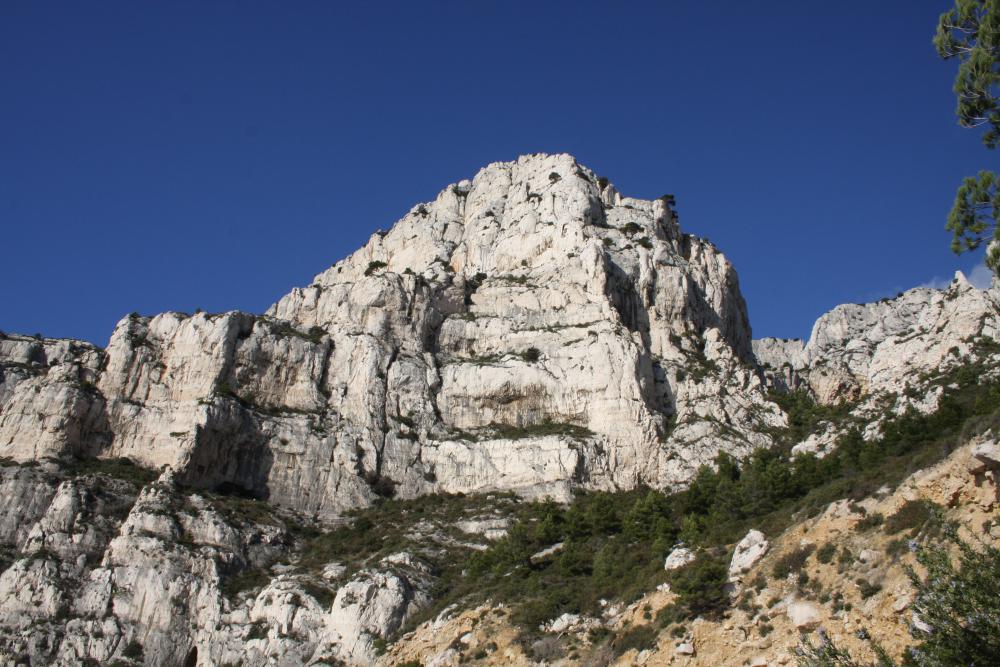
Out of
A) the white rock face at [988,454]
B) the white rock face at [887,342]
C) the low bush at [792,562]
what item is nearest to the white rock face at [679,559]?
the low bush at [792,562]

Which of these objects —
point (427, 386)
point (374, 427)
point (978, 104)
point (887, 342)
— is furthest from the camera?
point (887, 342)

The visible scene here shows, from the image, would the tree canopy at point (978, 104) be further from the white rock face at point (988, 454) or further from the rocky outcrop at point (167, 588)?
the rocky outcrop at point (167, 588)

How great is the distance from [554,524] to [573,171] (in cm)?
6244

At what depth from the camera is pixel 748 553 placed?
39.6 metres

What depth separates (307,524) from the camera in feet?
241

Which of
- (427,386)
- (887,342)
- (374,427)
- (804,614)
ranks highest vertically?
(887,342)

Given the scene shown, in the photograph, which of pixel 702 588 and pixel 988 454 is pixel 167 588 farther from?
pixel 988 454

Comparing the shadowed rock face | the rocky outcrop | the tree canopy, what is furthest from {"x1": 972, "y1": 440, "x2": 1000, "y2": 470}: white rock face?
the shadowed rock face

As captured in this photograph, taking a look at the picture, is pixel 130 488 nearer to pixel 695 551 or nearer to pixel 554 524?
pixel 554 524

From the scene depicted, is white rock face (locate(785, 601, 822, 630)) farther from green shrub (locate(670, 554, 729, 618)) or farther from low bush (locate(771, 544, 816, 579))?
green shrub (locate(670, 554, 729, 618))

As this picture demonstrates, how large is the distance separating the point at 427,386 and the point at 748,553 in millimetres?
49949

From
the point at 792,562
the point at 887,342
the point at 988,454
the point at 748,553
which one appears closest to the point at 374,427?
the point at 748,553

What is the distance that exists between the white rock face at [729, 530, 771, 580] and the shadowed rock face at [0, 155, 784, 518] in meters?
34.0

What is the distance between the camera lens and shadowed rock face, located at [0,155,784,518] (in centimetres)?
7606
